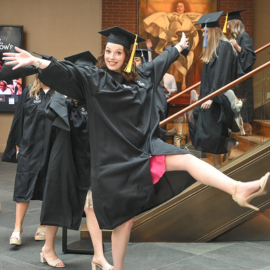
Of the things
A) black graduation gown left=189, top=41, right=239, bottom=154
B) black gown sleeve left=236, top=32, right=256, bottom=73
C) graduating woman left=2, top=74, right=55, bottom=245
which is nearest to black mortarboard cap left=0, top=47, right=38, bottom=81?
graduating woman left=2, top=74, right=55, bottom=245

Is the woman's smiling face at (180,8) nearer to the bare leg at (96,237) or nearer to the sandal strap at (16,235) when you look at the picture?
the sandal strap at (16,235)

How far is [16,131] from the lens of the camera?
4699 millimetres

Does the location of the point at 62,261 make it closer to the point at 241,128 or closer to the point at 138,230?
the point at 138,230

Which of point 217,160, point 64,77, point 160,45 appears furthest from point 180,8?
point 64,77

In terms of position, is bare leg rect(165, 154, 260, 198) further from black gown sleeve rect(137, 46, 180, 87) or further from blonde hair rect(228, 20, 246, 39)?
blonde hair rect(228, 20, 246, 39)

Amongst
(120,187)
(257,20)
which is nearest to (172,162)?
(120,187)

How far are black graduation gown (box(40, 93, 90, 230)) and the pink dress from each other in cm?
88

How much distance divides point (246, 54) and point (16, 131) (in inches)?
119

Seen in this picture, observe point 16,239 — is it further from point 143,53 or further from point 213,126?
point 143,53

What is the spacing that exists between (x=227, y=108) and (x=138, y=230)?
1.57m

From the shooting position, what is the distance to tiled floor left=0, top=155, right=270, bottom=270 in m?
3.90

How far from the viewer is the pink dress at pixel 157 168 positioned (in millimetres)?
3057

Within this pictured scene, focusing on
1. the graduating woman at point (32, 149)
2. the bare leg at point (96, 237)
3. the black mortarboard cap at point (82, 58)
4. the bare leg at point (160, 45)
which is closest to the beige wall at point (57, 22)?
the bare leg at point (160, 45)

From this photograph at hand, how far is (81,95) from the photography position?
2992 millimetres
